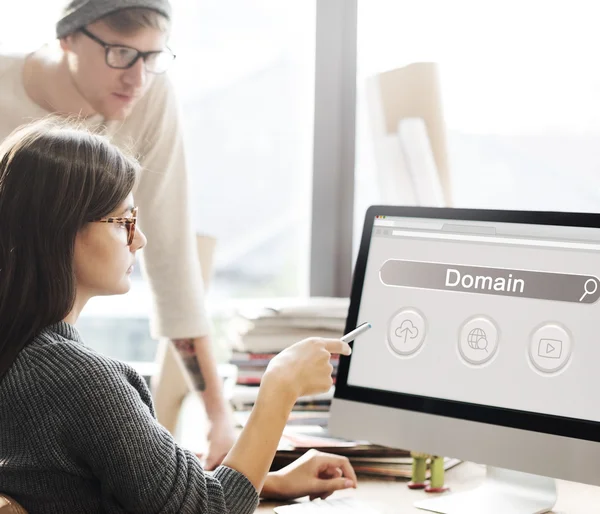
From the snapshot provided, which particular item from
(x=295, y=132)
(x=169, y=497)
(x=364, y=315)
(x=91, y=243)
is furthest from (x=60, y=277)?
(x=295, y=132)

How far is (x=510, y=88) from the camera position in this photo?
1834 millimetres

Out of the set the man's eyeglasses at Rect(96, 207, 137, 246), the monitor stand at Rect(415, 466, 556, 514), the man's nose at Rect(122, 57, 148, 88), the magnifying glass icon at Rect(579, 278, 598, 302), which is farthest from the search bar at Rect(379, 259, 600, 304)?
the man's nose at Rect(122, 57, 148, 88)

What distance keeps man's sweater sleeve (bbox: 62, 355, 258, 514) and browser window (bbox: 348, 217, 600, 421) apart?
1.35ft

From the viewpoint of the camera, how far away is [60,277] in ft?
3.45

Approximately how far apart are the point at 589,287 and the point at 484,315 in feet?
0.52

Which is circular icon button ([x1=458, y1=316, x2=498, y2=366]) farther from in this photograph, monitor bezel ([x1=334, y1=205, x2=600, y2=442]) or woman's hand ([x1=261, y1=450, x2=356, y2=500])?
woman's hand ([x1=261, y1=450, x2=356, y2=500])

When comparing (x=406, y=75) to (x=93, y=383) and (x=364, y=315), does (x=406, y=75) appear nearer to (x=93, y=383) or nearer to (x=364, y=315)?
(x=364, y=315)

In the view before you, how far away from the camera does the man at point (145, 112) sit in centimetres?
147

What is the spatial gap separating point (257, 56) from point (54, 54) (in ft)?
2.41

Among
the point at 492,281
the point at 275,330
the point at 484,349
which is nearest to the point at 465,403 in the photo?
the point at 484,349

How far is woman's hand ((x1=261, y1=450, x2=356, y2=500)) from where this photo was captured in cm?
128

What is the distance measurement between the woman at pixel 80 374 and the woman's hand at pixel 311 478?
0.19 metres

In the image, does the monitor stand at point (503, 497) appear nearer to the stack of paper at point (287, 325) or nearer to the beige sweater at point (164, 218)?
the stack of paper at point (287, 325)

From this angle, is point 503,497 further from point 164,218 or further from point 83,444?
point 164,218
